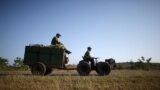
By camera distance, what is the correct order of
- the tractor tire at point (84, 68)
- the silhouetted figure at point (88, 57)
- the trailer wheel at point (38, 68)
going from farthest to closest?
the silhouetted figure at point (88, 57), the tractor tire at point (84, 68), the trailer wheel at point (38, 68)

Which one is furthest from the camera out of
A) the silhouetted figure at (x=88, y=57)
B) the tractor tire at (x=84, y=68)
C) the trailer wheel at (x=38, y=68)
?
the silhouetted figure at (x=88, y=57)

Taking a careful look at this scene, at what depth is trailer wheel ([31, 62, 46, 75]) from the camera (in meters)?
14.3

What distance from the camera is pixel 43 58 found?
14.7 metres

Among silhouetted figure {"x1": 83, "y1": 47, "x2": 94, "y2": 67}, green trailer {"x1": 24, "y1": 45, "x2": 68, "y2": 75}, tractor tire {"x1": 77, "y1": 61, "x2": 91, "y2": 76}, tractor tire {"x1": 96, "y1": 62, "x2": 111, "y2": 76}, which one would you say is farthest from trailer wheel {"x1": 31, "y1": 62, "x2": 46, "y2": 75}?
tractor tire {"x1": 96, "y1": 62, "x2": 111, "y2": 76}

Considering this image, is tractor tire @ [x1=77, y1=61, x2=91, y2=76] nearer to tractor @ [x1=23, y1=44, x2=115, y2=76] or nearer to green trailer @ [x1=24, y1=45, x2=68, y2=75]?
tractor @ [x1=23, y1=44, x2=115, y2=76]

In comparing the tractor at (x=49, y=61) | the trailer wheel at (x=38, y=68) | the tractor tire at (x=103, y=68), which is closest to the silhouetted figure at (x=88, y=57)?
the tractor at (x=49, y=61)

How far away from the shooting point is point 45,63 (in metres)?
14.7

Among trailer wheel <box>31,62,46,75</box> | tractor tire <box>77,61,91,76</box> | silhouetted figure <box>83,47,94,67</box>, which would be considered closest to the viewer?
trailer wheel <box>31,62,46,75</box>

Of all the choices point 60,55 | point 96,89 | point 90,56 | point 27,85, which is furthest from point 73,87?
point 90,56

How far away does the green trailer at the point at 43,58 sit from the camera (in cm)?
1433

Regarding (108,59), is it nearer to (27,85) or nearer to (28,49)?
(28,49)

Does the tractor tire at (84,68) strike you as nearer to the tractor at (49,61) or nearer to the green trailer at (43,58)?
the tractor at (49,61)

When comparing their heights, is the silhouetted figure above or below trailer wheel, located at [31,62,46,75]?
above

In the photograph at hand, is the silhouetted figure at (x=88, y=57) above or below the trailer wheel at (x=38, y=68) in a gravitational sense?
above
